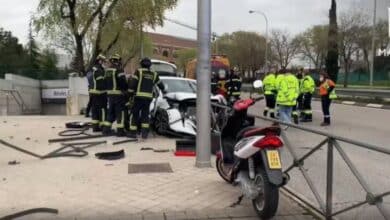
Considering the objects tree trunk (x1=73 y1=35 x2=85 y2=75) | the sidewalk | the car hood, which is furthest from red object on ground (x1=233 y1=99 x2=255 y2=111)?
tree trunk (x1=73 y1=35 x2=85 y2=75)

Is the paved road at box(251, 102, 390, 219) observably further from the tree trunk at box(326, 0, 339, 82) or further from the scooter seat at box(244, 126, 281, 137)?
the tree trunk at box(326, 0, 339, 82)

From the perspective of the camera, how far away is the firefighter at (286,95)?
576 inches

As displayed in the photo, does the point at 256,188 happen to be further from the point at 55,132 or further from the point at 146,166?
the point at 55,132

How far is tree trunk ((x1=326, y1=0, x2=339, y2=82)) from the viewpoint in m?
49.4

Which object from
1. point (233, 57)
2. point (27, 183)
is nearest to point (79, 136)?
point (27, 183)

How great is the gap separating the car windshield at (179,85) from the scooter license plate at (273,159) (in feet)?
27.7

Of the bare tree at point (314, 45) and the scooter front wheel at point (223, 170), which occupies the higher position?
the bare tree at point (314, 45)

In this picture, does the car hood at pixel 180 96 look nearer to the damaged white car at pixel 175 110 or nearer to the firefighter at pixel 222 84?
the damaged white car at pixel 175 110

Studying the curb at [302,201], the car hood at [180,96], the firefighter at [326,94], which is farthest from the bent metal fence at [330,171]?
the firefighter at [326,94]

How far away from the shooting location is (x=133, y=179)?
7539mm

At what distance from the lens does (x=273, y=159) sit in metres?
5.47

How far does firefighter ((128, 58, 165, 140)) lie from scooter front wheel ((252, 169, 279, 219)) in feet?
21.8

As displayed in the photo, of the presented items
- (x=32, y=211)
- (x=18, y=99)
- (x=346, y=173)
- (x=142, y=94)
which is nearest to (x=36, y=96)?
(x=18, y=99)

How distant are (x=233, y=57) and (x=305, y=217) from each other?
72.3 metres
